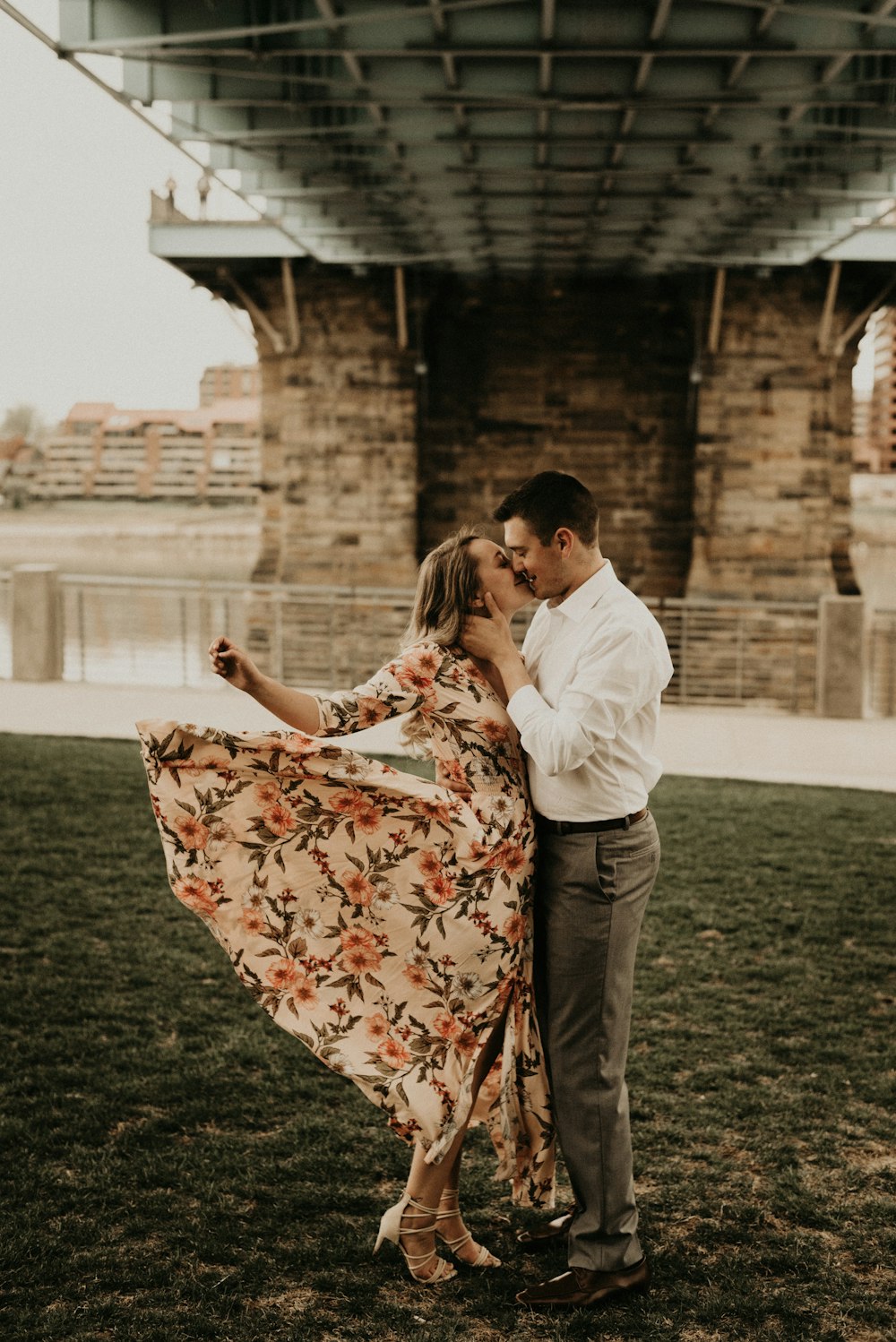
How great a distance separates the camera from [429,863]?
2.96m

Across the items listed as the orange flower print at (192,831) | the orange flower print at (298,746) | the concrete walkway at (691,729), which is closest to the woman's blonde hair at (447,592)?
the orange flower print at (298,746)

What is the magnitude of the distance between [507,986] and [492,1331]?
75 cm

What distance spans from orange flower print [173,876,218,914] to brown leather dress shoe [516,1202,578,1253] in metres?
1.15

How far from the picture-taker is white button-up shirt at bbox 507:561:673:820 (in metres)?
2.67

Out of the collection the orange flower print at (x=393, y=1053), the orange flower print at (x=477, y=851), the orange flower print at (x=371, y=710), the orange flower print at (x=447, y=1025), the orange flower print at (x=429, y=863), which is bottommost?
the orange flower print at (x=393, y=1053)

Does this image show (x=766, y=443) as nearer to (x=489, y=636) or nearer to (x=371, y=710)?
(x=489, y=636)

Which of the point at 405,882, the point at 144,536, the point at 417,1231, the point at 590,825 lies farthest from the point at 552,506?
the point at 144,536

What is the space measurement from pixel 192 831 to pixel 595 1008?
3.36ft

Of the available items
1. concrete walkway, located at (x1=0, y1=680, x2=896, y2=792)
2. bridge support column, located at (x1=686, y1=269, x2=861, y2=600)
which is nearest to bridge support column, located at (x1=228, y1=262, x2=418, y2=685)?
bridge support column, located at (x1=686, y1=269, x2=861, y2=600)

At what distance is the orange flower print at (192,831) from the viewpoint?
3039 millimetres

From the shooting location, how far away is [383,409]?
57.3ft

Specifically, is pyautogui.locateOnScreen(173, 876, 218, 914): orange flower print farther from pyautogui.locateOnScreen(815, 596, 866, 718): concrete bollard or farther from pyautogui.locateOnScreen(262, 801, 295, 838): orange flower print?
pyautogui.locateOnScreen(815, 596, 866, 718): concrete bollard

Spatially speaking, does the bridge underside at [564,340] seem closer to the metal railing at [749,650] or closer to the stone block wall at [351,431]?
the stone block wall at [351,431]

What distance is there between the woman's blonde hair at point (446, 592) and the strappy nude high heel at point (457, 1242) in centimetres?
134
